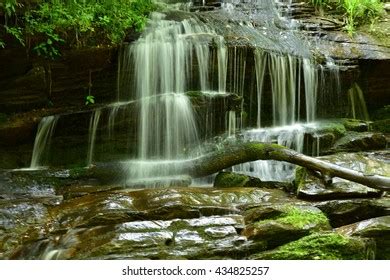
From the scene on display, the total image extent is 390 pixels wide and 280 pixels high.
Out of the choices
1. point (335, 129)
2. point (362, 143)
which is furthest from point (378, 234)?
point (335, 129)

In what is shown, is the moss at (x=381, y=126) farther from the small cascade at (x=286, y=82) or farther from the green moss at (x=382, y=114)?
the small cascade at (x=286, y=82)

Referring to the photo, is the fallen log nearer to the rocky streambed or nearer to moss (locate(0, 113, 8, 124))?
the rocky streambed

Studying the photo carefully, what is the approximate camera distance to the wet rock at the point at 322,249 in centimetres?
301

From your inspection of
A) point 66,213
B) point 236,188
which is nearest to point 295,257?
point 236,188

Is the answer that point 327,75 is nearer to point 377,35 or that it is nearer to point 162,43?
point 377,35

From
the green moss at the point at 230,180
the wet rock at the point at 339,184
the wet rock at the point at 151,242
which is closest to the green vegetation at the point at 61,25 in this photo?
the green moss at the point at 230,180

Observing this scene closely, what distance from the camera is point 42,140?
5.84 metres

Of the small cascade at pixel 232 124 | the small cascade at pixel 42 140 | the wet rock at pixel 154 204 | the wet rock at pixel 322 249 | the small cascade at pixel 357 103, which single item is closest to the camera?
the wet rock at pixel 322 249

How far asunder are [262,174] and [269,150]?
944 millimetres

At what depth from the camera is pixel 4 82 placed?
593 centimetres

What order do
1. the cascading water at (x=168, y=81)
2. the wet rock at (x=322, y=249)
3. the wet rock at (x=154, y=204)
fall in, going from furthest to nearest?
the cascading water at (x=168, y=81)
the wet rock at (x=154, y=204)
the wet rock at (x=322, y=249)

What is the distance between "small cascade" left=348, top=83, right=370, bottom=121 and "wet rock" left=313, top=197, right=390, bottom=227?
3.55 meters

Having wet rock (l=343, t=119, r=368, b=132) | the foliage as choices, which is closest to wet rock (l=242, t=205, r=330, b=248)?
wet rock (l=343, t=119, r=368, b=132)

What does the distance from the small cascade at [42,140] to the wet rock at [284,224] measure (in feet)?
11.6
